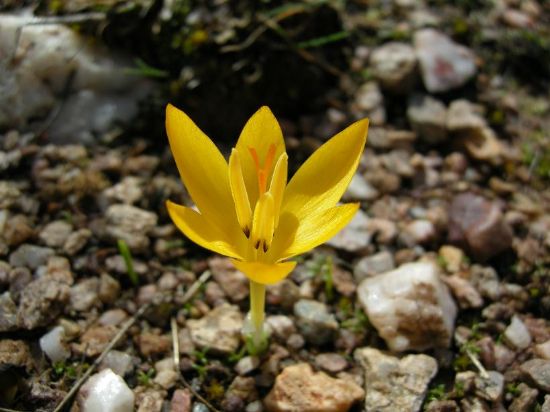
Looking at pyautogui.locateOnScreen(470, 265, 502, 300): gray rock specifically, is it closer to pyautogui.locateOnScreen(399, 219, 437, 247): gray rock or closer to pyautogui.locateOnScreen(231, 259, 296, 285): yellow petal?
pyautogui.locateOnScreen(399, 219, 437, 247): gray rock

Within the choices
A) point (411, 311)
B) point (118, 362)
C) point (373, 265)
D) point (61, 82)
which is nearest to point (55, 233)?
point (118, 362)

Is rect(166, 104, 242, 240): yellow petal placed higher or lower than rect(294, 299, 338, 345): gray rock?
higher

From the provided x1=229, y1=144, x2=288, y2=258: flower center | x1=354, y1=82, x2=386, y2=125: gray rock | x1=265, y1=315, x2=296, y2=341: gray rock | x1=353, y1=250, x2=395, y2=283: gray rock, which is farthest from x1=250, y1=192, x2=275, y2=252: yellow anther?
x1=354, y1=82, x2=386, y2=125: gray rock

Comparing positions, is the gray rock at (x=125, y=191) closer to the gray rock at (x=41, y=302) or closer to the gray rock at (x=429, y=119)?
the gray rock at (x=41, y=302)

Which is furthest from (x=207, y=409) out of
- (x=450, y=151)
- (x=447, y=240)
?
(x=450, y=151)

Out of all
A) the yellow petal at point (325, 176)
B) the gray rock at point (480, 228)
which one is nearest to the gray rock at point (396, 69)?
the gray rock at point (480, 228)

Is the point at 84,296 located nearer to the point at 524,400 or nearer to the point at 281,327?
the point at 281,327

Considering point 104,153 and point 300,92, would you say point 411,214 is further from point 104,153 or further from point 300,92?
point 104,153
